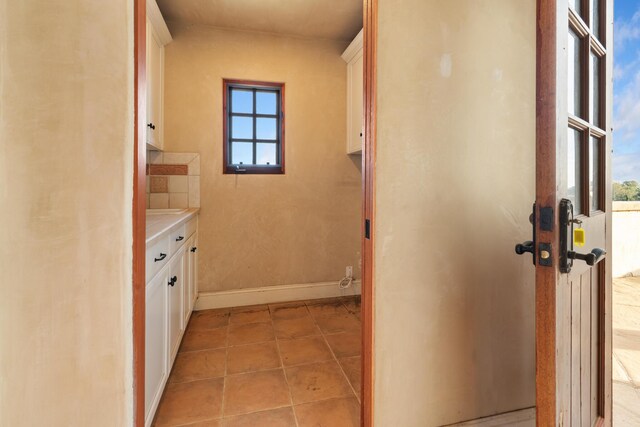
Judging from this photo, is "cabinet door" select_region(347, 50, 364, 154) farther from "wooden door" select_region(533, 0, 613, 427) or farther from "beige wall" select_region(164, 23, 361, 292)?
"wooden door" select_region(533, 0, 613, 427)

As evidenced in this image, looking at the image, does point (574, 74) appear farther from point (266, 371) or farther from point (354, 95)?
point (354, 95)

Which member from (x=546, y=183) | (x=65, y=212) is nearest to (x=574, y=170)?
(x=546, y=183)

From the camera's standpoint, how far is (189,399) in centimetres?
166

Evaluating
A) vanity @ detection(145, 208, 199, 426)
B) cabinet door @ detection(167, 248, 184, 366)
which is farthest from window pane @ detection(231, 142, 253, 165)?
cabinet door @ detection(167, 248, 184, 366)

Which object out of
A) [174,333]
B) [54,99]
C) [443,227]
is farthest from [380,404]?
[54,99]

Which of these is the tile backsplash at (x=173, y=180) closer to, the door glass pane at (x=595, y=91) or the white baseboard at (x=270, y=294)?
the white baseboard at (x=270, y=294)

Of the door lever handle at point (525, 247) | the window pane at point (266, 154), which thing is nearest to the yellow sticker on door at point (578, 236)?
the door lever handle at point (525, 247)

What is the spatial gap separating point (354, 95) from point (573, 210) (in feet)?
8.10

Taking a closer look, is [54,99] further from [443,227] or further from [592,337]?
[592,337]

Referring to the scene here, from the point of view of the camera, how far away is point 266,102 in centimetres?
311

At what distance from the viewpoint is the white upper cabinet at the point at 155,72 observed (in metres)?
2.28

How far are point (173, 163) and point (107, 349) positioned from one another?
2.29 metres

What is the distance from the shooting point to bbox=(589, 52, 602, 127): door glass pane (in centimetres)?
111

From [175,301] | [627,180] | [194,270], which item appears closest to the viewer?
[175,301]
